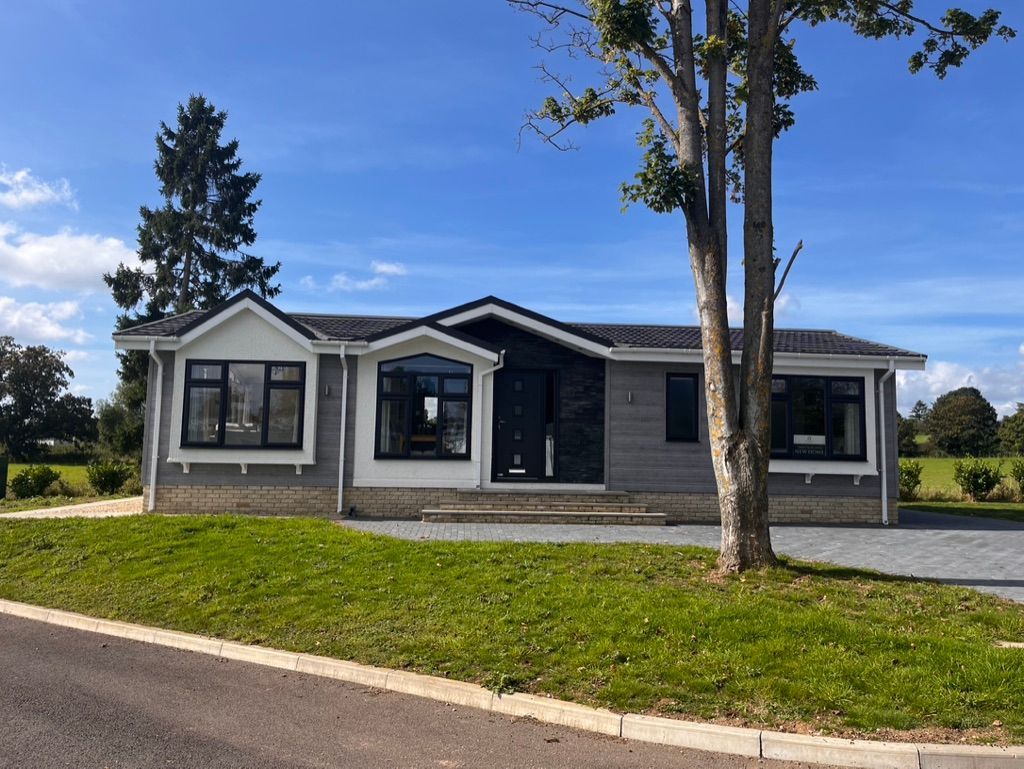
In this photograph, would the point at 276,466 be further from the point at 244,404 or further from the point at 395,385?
the point at 395,385

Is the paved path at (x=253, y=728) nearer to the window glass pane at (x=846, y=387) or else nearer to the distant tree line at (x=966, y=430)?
the window glass pane at (x=846, y=387)

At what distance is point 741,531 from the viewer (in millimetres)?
8391

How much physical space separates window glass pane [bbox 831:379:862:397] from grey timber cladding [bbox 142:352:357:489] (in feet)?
32.2

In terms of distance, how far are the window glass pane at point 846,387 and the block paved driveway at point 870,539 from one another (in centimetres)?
272

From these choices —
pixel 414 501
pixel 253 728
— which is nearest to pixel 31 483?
pixel 414 501

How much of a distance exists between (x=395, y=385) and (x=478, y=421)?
181 centimetres

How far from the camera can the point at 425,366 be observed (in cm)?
1527

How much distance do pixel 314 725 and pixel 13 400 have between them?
62659 mm

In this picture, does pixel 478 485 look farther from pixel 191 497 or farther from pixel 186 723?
pixel 186 723

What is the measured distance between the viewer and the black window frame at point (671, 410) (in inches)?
610

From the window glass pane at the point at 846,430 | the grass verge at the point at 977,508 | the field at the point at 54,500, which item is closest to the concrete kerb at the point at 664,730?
the window glass pane at the point at 846,430

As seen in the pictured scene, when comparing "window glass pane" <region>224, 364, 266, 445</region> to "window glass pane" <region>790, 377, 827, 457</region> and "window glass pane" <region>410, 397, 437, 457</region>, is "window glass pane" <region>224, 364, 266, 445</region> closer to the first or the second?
"window glass pane" <region>410, 397, 437, 457</region>

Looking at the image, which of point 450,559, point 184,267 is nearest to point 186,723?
point 450,559

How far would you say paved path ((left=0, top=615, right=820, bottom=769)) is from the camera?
14.8ft
